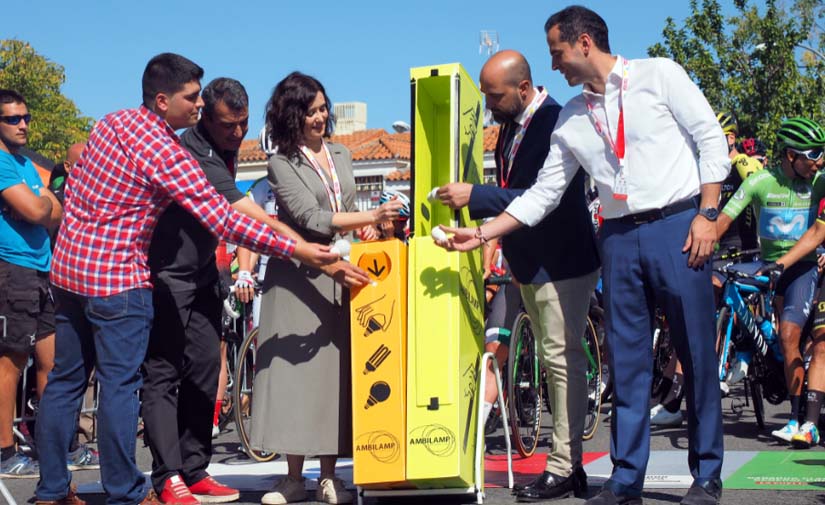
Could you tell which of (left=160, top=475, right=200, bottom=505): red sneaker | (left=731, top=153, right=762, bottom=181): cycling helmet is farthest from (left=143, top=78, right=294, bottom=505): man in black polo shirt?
(left=731, top=153, right=762, bottom=181): cycling helmet

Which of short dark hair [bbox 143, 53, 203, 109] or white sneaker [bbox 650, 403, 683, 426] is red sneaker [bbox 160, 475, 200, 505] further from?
white sneaker [bbox 650, 403, 683, 426]

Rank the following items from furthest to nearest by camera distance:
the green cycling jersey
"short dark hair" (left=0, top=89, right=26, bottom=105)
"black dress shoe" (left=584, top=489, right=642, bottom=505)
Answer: the green cycling jersey, "short dark hair" (left=0, top=89, right=26, bottom=105), "black dress shoe" (left=584, top=489, right=642, bottom=505)

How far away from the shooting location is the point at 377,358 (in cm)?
585

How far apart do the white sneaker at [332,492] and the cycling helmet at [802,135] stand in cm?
439

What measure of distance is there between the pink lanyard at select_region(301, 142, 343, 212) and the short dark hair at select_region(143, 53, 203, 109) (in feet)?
2.58

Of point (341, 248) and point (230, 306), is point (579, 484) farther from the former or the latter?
point (230, 306)

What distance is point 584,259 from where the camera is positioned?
20.1ft

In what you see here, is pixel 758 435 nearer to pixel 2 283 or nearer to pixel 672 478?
pixel 672 478

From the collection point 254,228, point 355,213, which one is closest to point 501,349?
point 355,213

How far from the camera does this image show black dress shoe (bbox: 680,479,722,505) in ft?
17.6

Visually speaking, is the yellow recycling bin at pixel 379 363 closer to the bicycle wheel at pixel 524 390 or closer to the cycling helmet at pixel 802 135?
the bicycle wheel at pixel 524 390

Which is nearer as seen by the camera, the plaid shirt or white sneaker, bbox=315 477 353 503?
the plaid shirt

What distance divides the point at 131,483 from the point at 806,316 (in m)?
5.37

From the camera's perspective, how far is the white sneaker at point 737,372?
9203mm
